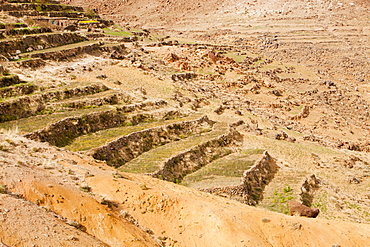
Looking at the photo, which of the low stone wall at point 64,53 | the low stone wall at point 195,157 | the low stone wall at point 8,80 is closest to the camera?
the low stone wall at point 195,157

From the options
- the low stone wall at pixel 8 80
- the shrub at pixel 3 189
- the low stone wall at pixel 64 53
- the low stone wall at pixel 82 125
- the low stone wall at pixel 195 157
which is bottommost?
the low stone wall at pixel 195 157

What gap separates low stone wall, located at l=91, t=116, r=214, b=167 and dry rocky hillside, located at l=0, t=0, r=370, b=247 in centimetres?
12

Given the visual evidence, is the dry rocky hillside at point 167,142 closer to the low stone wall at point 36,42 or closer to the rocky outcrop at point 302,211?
the low stone wall at point 36,42

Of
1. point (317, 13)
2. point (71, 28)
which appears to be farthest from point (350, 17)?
point (71, 28)

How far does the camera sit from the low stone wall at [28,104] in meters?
24.3

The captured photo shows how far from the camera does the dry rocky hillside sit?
13.3 metres

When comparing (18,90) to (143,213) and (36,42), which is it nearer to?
(36,42)

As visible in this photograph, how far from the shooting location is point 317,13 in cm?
10775

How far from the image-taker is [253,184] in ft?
75.5

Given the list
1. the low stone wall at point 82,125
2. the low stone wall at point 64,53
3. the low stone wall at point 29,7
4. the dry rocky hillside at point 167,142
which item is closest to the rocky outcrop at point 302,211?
the dry rocky hillside at point 167,142

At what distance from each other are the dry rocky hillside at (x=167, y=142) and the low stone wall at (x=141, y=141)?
12cm

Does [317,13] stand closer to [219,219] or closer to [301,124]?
[301,124]

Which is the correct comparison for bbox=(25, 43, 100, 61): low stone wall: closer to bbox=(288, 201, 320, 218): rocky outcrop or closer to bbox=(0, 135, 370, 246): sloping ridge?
bbox=(0, 135, 370, 246): sloping ridge

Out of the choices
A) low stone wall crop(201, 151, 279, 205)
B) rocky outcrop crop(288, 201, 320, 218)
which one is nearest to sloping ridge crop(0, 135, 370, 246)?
rocky outcrop crop(288, 201, 320, 218)
